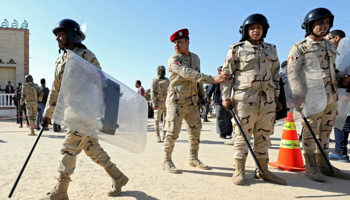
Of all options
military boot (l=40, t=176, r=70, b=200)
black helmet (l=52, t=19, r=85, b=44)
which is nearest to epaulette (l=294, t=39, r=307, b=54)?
black helmet (l=52, t=19, r=85, b=44)

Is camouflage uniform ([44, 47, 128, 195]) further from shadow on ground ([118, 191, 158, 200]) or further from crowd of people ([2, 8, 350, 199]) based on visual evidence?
shadow on ground ([118, 191, 158, 200])

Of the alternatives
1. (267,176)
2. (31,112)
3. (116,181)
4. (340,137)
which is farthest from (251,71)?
(31,112)

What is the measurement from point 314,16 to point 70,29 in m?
3.25

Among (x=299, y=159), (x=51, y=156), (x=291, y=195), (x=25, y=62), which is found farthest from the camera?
(x=25, y=62)

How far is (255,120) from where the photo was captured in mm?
3316

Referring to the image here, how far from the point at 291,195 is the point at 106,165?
2187 millimetres

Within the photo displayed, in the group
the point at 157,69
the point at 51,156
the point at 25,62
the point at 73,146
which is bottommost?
the point at 51,156

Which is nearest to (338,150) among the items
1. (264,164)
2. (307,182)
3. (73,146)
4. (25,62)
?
(307,182)

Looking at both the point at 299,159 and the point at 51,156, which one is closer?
the point at 299,159

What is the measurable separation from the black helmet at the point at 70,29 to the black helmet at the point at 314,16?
3.15 meters

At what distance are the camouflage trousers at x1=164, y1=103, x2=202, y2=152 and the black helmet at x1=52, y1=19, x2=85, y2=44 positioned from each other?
5.81 feet

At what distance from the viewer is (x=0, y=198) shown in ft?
9.09

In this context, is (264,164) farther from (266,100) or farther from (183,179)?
(183,179)

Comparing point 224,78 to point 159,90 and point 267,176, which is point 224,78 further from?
point 159,90
